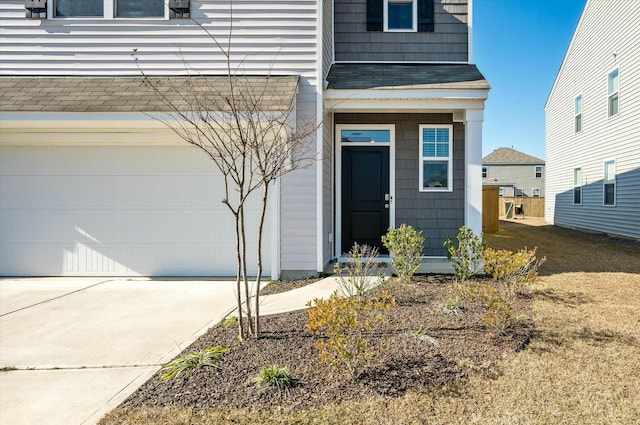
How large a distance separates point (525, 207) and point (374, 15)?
68.1ft

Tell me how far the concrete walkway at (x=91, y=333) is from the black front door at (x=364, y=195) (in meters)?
1.76

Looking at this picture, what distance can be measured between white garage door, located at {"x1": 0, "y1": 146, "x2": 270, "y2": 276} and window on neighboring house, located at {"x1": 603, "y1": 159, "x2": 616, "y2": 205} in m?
11.7

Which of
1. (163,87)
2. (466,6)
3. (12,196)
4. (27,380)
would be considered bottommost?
(27,380)

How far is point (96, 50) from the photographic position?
651 centimetres

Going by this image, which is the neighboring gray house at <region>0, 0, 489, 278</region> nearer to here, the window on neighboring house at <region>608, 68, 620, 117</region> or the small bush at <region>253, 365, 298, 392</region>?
the small bush at <region>253, 365, 298, 392</region>

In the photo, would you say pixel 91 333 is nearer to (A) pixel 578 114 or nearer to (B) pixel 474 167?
(B) pixel 474 167

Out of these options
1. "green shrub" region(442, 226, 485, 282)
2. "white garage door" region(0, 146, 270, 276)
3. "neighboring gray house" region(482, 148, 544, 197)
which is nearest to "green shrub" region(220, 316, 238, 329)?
"white garage door" region(0, 146, 270, 276)

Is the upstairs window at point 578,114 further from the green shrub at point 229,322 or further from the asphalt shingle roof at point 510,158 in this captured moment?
the asphalt shingle roof at point 510,158

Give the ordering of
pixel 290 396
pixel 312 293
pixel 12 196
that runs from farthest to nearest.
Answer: pixel 12 196 < pixel 312 293 < pixel 290 396

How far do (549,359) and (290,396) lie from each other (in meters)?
2.17

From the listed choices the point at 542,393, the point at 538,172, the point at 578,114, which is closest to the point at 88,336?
the point at 542,393

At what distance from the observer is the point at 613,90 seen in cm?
1206

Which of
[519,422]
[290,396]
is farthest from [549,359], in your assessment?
[290,396]

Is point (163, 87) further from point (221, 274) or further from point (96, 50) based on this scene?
point (221, 274)
